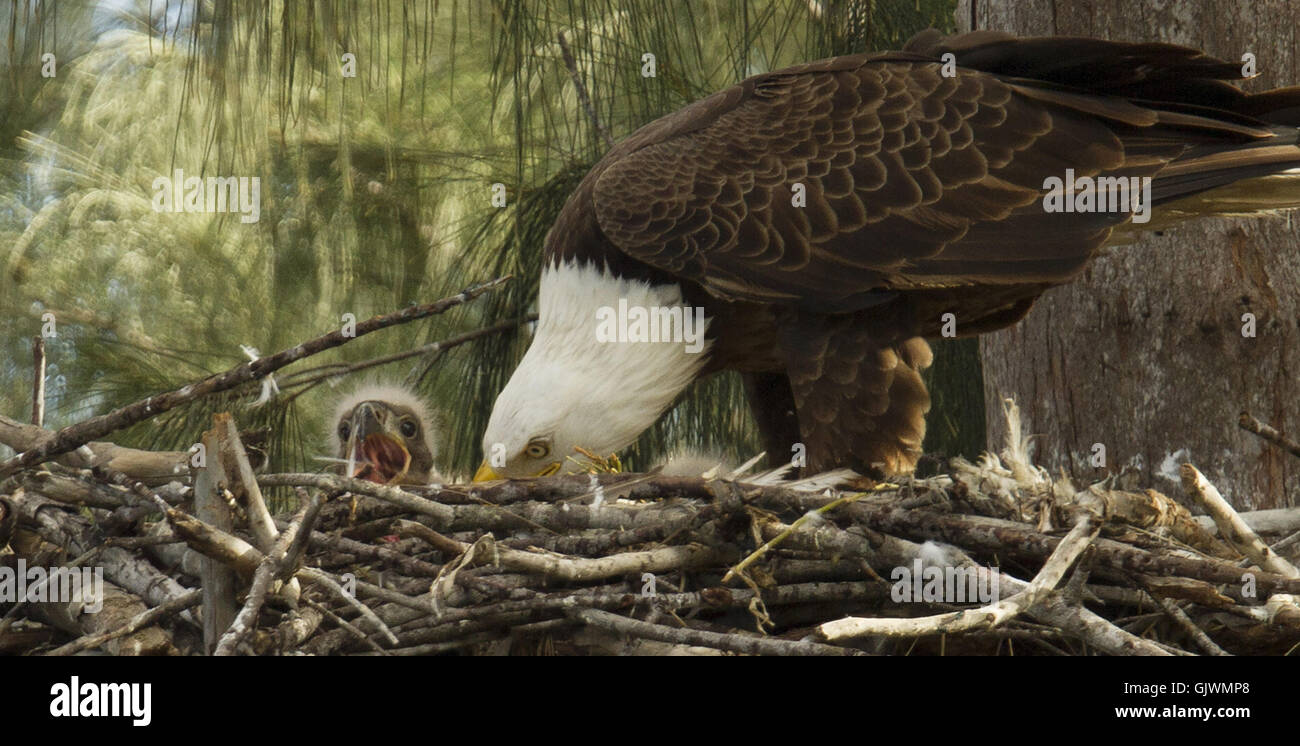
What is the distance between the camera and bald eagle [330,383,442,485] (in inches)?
150

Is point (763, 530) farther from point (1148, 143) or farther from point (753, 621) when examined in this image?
point (1148, 143)

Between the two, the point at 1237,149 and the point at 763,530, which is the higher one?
the point at 1237,149

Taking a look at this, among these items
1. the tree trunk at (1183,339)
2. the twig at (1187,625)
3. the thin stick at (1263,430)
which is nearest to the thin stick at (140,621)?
the twig at (1187,625)

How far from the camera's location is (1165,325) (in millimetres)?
3266

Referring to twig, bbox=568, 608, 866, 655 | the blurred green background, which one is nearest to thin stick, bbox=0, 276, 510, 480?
twig, bbox=568, 608, 866, 655

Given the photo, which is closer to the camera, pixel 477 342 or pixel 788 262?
pixel 788 262

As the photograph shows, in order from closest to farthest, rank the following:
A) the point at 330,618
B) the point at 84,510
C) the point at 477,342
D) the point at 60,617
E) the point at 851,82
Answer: the point at 330,618
the point at 60,617
the point at 84,510
the point at 851,82
the point at 477,342

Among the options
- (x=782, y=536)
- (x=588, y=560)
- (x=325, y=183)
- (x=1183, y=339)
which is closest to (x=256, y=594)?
(x=588, y=560)

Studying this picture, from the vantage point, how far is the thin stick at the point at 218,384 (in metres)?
2.09

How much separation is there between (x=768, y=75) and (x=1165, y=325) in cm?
114

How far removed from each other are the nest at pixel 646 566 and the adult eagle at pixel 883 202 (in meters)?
0.65

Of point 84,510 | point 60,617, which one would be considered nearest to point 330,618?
point 60,617

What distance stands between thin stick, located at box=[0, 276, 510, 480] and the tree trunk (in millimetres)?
1725

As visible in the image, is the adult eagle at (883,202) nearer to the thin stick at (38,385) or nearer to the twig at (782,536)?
the twig at (782,536)
